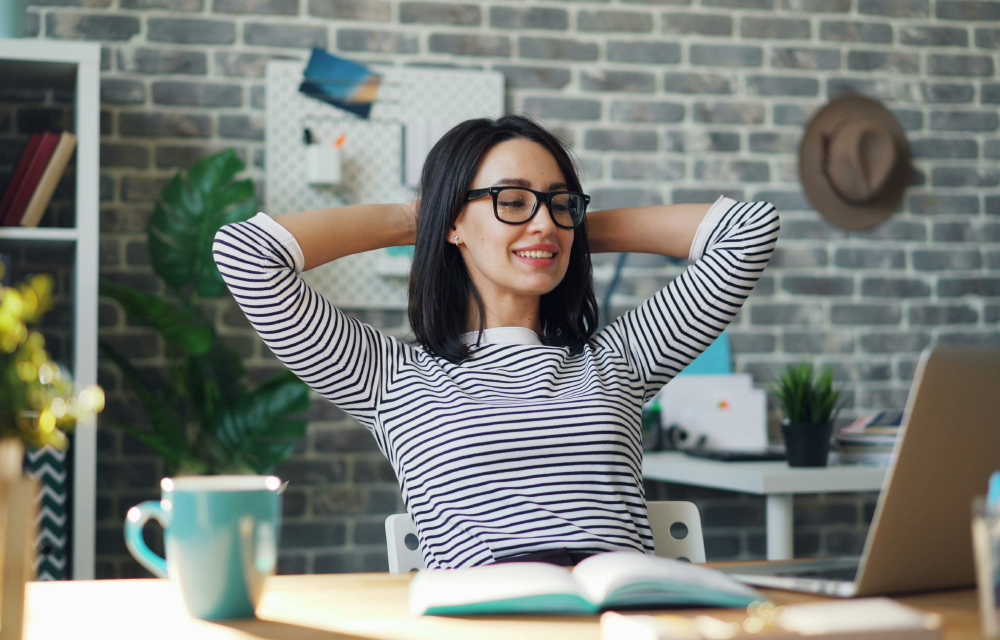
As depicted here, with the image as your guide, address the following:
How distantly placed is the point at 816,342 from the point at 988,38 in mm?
1201

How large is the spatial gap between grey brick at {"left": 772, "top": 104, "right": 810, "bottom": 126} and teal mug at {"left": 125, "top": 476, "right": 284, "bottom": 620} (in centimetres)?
260

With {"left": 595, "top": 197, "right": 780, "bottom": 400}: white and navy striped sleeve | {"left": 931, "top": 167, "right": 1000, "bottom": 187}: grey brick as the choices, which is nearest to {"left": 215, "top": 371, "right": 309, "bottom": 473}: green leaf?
{"left": 595, "top": 197, "right": 780, "bottom": 400}: white and navy striped sleeve

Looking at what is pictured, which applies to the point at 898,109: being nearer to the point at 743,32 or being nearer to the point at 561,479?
the point at 743,32

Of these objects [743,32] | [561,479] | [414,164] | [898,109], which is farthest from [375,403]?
[898,109]

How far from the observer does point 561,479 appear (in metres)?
1.30

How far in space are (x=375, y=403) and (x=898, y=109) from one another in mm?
2351

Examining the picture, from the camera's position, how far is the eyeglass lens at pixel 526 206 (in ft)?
4.93

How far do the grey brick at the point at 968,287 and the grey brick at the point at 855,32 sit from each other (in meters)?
0.82

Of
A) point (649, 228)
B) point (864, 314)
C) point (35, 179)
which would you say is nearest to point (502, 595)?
point (649, 228)

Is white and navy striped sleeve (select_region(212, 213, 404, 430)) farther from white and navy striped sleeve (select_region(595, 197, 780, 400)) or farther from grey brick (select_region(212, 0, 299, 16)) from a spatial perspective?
grey brick (select_region(212, 0, 299, 16))

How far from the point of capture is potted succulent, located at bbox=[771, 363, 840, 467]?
2.17 m

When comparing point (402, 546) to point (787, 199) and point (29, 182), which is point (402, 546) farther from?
point (787, 199)

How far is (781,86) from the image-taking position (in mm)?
2977

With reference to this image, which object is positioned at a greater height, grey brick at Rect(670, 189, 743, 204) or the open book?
grey brick at Rect(670, 189, 743, 204)
